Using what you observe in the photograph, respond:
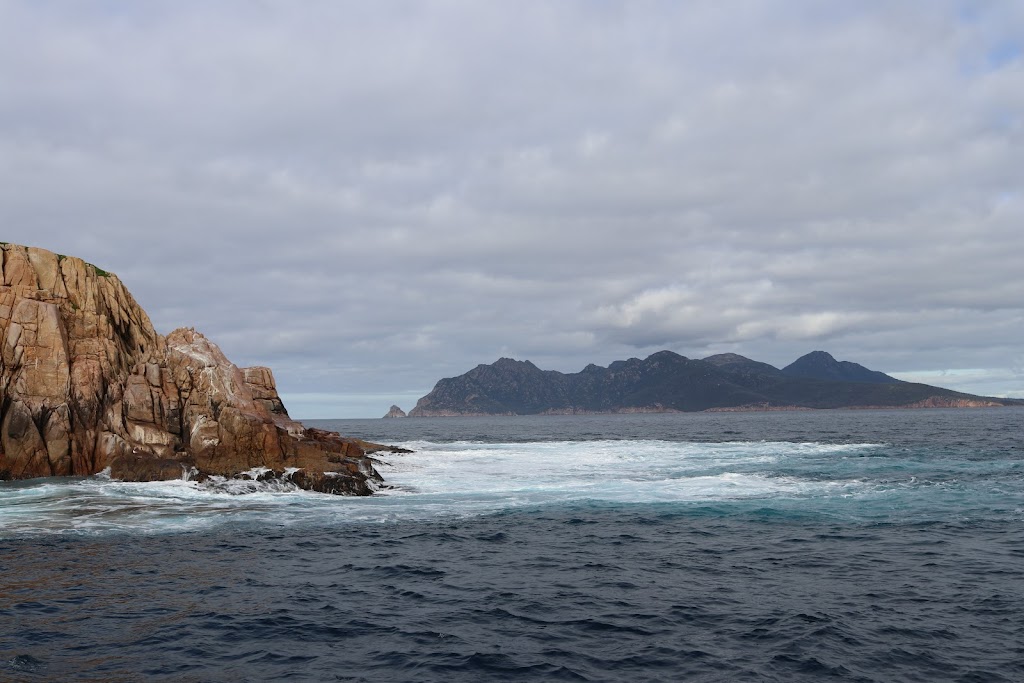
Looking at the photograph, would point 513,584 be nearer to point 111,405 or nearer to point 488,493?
point 488,493

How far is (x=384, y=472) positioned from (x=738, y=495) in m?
26.5

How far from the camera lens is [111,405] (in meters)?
47.8

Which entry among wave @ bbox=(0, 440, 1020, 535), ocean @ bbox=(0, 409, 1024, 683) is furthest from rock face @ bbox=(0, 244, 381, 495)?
ocean @ bbox=(0, 409, 1024, 683)

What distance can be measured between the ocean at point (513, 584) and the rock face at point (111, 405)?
14.3 ft

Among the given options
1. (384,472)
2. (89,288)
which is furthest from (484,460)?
(89,288)

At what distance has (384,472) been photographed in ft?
170

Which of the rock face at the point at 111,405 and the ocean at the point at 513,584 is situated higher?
the rock face at the point at 111,405

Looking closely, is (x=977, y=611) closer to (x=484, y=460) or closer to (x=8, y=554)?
(x=8, y=554)

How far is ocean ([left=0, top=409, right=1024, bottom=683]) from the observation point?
47.9ft

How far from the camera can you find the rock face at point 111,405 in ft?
144


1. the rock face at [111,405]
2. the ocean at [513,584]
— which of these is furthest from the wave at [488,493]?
the rock face at [111,405]

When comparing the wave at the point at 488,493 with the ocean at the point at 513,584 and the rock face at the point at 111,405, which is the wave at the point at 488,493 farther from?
the rock face at the point at 111,405

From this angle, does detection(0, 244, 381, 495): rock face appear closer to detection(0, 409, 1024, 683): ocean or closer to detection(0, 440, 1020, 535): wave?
detection(0, 440, 1020, 535): wave

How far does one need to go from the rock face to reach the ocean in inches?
172
